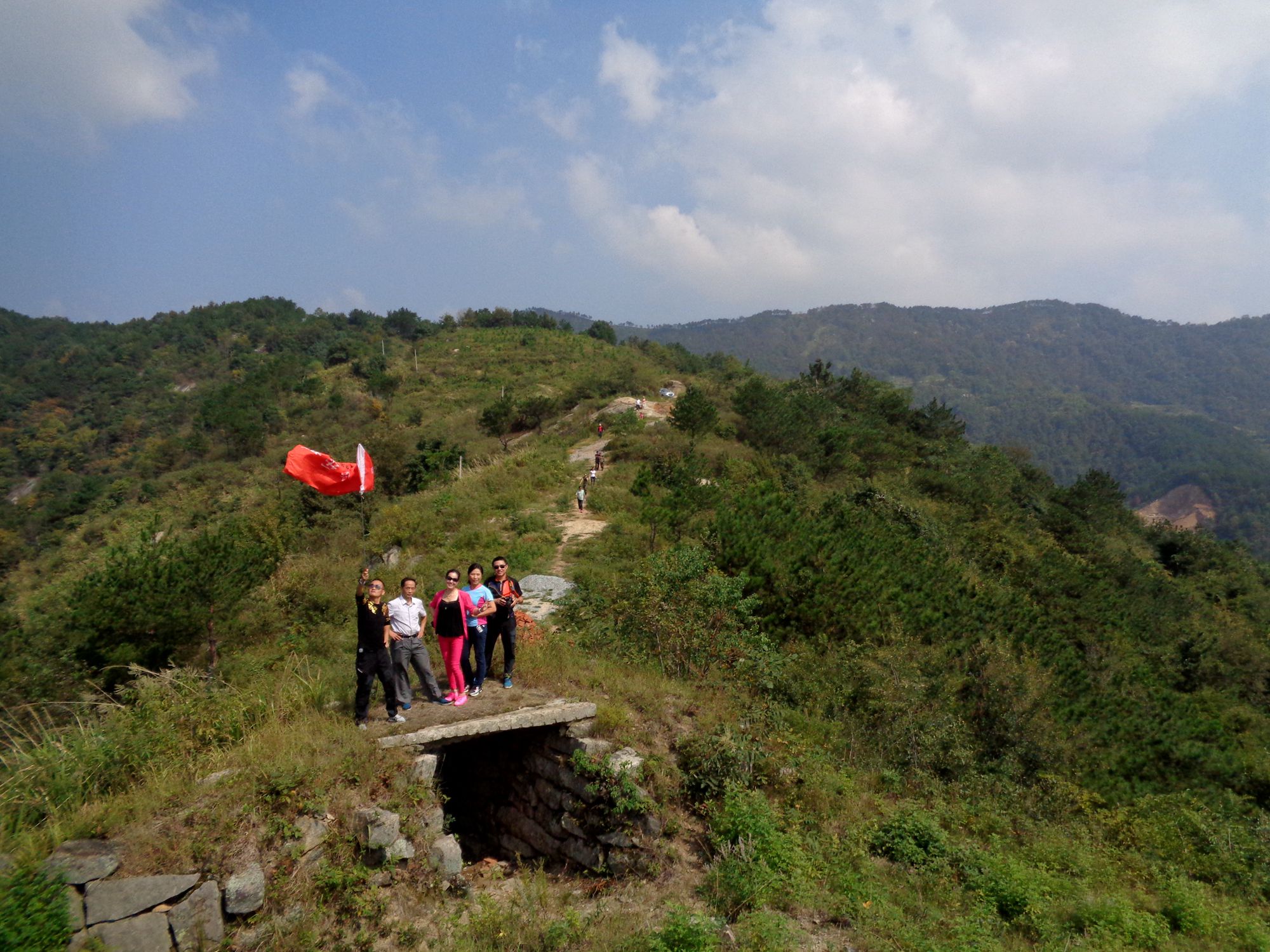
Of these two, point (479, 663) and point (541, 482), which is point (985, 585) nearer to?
point (541, 482)

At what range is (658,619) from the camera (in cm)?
867

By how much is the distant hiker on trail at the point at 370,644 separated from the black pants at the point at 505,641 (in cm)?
121

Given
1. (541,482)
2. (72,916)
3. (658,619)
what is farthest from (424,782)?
(541,482)

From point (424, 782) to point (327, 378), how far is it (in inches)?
2194

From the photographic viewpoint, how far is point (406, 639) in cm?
634

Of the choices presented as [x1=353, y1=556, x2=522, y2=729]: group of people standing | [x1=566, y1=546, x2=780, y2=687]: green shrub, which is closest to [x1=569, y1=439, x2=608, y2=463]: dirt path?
[x1=566, y1=546, x2=780, y2=687]: green shrub

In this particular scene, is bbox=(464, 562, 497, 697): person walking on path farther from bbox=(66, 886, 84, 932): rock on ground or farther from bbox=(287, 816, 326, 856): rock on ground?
bbox=(66, 886, 84, 932): rock on ground

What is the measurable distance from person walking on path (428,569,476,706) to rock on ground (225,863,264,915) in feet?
7.53

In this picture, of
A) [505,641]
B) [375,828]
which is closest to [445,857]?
[375,828]

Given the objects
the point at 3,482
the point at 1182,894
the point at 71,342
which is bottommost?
the point at 1182,894

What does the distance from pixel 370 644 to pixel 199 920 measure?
220 cm

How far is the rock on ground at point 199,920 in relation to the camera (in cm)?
423

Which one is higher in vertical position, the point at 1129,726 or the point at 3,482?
the point at 3,482

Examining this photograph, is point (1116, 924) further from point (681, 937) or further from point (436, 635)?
point (436, 635)
